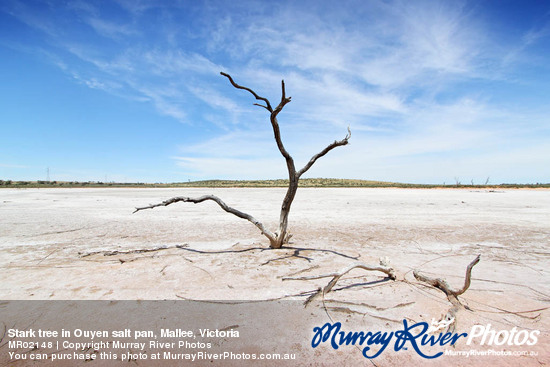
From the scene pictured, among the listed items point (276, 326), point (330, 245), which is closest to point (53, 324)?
point (276, 326)

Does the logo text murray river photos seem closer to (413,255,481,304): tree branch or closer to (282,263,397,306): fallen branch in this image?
(413,255,481,304): tree branch

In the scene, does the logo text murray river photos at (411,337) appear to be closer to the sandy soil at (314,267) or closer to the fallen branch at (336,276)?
the sandy soil at (314,267)

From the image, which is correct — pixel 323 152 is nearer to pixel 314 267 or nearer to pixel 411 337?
pixel 314 267

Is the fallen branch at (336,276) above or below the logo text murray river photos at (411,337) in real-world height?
above

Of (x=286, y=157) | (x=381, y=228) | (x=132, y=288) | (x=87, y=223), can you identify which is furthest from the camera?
(x=87, y=223)

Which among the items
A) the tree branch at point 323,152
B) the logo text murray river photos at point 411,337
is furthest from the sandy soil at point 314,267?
the tree branch at point 323,152

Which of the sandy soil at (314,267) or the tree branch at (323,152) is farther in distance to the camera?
the tree branch at (323,152)

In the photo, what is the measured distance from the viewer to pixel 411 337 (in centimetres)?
272

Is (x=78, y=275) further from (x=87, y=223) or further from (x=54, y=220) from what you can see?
(x=54, y=220)

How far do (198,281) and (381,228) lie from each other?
6.22 meters

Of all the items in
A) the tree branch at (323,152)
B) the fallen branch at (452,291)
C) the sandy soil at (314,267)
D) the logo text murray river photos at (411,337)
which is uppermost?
the tree branch at (323,152)

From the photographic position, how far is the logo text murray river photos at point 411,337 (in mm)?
2619

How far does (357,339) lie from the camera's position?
269 centimetres

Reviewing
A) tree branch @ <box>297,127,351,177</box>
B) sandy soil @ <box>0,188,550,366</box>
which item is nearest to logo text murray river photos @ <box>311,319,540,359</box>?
sandy soil @ <box>0,188,550,366</box>
